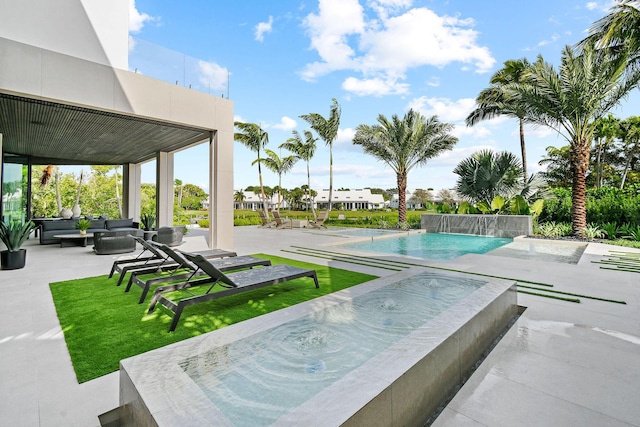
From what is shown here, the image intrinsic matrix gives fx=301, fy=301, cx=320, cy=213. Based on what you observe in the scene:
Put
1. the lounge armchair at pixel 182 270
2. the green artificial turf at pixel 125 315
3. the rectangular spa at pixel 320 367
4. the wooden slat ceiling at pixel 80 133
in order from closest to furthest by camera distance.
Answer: the rectangular spa at pixel 320 367, the green artificial turf at pixel 125 315, the lounge armchair at pixel 182 270, the wooden slat ceiling at pixel 80 133

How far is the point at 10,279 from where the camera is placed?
5957 mm

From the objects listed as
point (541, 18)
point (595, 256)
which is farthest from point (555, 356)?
point (541, 18)

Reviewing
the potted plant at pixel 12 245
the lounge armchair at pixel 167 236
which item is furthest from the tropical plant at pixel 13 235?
the lounge armchair at pixel 167 236

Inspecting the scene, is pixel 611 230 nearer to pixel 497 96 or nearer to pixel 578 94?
pixel 578 94

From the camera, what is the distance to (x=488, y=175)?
15305mm

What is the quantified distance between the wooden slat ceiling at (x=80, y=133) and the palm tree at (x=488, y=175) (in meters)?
13.2

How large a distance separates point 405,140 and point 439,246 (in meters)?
7.30

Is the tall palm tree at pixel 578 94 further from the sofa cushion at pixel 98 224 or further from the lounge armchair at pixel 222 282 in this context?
the sofa cushion at pixel 98 224

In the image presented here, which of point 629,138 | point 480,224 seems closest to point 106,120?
point 480,224

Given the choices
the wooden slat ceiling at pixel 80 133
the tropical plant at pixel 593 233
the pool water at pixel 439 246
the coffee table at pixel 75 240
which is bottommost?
the pool water at pixel 439 246

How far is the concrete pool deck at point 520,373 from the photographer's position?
7.13 ft

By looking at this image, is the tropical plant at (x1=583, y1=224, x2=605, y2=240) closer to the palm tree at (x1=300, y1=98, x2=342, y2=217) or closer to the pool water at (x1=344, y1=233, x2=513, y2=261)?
the pool water at (x1=344, y1=233, x2=513, y2=261)

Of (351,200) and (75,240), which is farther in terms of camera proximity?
(351,200)

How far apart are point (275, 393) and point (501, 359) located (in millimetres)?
2239
